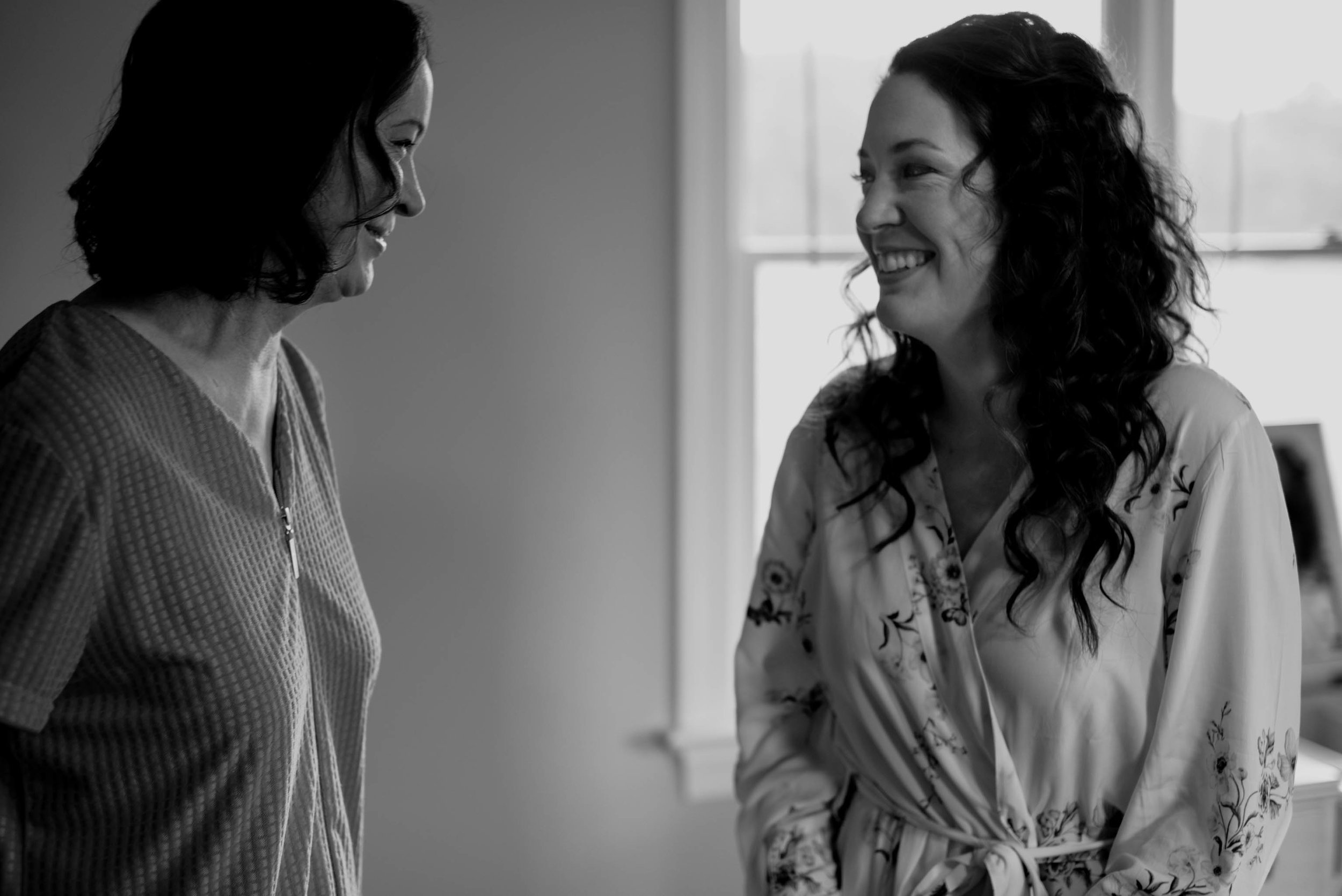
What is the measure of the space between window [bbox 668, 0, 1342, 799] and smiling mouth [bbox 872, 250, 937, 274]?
25.9 inches

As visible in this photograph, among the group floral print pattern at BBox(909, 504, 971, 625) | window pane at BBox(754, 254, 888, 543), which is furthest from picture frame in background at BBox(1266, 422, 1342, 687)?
floral print pattern at BBox(909, 504, 971, 625)

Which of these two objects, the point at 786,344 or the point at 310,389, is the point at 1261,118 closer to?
the point at 786,344

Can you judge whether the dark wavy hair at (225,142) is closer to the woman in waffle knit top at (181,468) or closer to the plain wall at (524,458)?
the woman in waffle knit top at (181,468)

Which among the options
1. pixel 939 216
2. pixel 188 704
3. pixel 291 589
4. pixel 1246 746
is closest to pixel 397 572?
pixel 291 589

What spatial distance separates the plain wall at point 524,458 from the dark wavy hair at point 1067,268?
2.29 ft

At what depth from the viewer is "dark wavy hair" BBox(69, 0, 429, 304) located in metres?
1.03

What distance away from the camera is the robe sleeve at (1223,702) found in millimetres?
1213

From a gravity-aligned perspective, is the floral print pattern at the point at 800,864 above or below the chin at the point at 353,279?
below

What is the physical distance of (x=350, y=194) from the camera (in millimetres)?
1109

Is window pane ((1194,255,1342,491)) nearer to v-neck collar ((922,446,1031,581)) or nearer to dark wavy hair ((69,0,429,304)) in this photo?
v-neck collar ((922,446,1031,581))

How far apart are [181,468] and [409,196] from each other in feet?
1.15

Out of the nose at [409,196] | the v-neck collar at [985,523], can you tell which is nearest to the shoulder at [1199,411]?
the v-neck collar at [985,523]

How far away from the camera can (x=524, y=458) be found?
1.98 metres

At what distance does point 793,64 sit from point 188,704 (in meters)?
1.52
